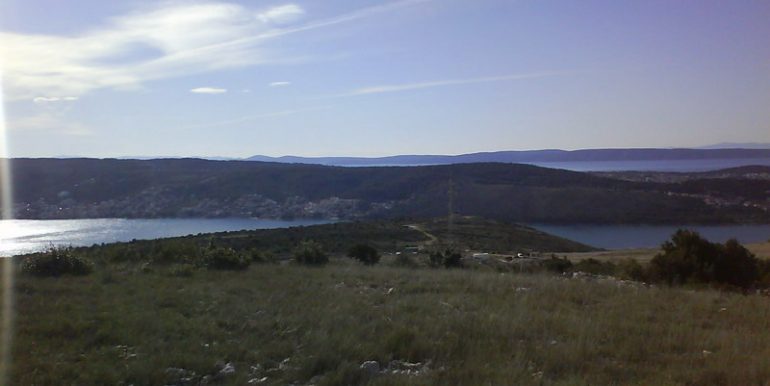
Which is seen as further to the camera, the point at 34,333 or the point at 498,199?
the point at 498,199

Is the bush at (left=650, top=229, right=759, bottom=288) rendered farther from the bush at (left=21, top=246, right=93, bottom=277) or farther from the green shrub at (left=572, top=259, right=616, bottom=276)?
the bush at (left=21, top=246, right=93, bottom=277)

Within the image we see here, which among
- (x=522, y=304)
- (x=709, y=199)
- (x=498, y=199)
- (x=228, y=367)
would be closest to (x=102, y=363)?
(x=228, y=367)

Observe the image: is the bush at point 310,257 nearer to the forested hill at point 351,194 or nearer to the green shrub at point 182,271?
the green shrub at point 182,271

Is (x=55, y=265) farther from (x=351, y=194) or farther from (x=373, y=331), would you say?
(x=351, y=194)

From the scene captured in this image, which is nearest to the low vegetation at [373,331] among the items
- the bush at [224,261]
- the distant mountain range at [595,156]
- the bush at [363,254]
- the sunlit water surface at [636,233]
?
the bush at [224,261]

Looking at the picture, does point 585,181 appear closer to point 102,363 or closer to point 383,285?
point 383,285

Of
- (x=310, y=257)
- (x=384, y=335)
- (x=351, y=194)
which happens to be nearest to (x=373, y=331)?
(x=384, y=335)

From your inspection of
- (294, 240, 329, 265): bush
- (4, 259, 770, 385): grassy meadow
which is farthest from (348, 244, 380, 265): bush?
(4, 259, 770, 385): grassy meadow
